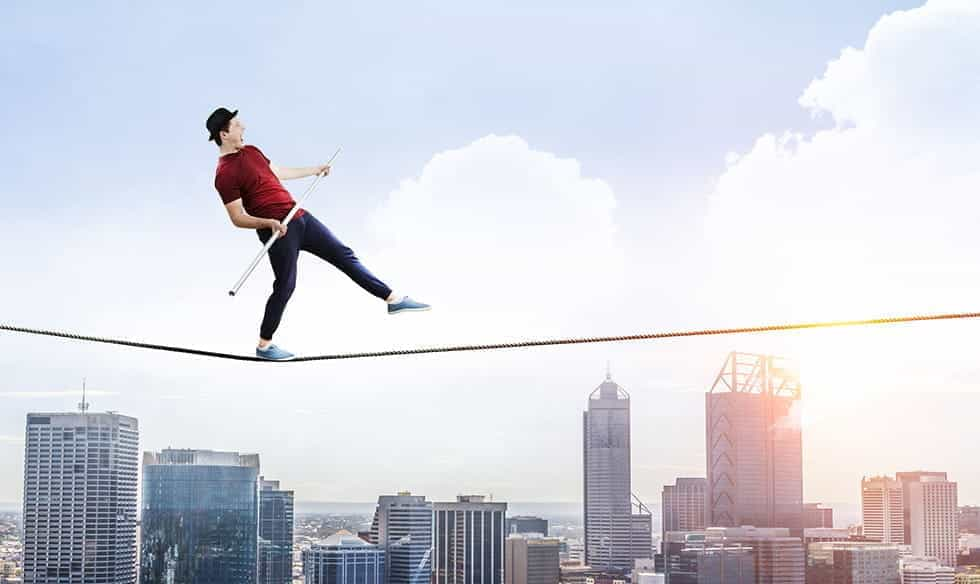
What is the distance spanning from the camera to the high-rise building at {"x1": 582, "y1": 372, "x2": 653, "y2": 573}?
14.4 m

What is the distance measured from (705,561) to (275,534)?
6.14 meters

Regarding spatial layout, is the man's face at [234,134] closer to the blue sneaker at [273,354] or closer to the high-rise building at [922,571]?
the blue sneaker at [273,354]

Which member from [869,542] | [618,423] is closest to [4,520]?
[618,423]

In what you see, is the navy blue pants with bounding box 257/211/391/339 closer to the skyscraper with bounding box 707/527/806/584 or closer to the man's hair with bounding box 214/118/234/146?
the man's hair with bounding box 214/118/234/146

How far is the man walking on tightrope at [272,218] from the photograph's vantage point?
382 cm

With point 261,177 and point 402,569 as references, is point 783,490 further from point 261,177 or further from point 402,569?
point 261,177

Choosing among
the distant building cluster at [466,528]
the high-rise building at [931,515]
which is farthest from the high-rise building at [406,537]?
the high-rise building at [931,515]

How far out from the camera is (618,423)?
16.4m

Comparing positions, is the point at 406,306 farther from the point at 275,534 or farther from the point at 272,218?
the point at 275,534

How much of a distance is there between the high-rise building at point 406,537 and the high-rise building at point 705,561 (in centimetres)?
331

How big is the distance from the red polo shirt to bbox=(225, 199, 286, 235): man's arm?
0.02 m

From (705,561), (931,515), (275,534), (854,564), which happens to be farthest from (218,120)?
(931,515)

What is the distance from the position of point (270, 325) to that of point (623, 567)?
11.4 metres

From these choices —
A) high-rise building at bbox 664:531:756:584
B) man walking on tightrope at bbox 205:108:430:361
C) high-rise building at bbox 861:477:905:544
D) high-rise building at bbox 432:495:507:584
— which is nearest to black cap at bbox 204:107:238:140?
man walking on tightrope at bbox 205:108:430:361
